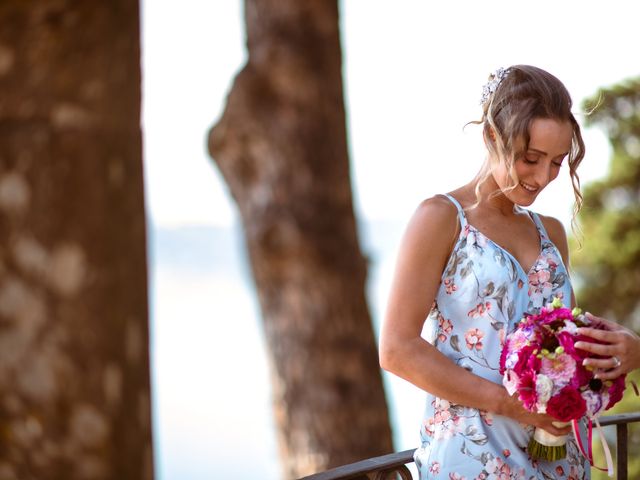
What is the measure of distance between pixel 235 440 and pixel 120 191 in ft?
58.2

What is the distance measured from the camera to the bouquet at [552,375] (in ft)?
7.14

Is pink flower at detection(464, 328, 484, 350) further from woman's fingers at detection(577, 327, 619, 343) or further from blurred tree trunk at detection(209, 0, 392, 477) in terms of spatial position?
blurred tree trunk at detection(209, 0, 392, 477)


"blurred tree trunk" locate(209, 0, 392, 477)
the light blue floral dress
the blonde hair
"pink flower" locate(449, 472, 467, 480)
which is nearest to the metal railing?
the light blue floral dress

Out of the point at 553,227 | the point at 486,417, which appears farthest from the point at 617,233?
the point at 486,417

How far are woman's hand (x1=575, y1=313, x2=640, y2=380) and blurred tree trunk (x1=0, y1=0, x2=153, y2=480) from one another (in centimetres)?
123

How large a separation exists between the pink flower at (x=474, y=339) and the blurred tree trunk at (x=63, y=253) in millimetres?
1135

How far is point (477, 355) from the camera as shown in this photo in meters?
2.34

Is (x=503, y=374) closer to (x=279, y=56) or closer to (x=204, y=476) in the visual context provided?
(x=279, y=56)

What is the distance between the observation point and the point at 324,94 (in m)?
5.50

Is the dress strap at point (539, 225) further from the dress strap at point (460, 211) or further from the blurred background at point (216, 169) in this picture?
the blurred background at point (216, 169)

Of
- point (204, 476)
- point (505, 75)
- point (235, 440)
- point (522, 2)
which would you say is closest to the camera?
point (505, 75)

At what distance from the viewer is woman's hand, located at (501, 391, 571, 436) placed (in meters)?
2.24

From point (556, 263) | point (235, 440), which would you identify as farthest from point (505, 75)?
point (235, 440)

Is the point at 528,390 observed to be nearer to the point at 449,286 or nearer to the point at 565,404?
the point at 565,404
